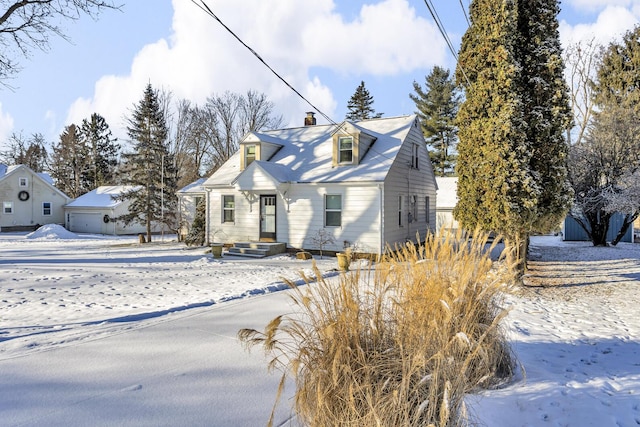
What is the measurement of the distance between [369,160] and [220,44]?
26.0 ft

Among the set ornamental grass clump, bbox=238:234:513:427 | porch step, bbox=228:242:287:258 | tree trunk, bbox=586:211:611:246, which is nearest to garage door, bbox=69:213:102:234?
porch step, bbox=228:242:287:258

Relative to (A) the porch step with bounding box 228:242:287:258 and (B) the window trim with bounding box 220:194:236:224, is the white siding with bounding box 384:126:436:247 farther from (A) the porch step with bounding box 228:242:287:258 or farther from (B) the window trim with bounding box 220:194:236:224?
(B) the window trim with bounding box 220:194:236:224

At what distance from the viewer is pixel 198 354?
4504mm

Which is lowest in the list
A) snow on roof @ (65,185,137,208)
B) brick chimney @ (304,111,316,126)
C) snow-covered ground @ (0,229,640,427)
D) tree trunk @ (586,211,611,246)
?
snow-covered ground @ (0,229,640,427)

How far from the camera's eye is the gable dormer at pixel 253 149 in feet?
55.0

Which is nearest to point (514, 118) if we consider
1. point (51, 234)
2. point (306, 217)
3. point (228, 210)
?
point (306, 217)

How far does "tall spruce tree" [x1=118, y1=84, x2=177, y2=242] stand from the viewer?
876 inches

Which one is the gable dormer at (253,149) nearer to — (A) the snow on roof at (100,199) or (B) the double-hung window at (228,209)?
(B) the double-hung window at (228,209)

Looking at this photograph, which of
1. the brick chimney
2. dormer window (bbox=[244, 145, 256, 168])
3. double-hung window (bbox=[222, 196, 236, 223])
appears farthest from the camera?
the brick chimney

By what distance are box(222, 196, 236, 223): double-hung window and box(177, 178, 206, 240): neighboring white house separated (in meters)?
6.45

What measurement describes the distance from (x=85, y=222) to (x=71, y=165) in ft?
46.8

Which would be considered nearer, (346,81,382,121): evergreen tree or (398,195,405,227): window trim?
(398,195,405,227): window trim

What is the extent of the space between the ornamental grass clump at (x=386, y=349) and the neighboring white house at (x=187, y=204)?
824 inches

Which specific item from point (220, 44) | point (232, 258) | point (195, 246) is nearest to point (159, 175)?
point (195, 246)
